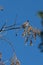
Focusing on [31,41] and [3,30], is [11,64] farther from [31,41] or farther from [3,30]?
[3,30]

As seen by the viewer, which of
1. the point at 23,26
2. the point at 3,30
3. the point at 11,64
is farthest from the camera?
the point at 11,64

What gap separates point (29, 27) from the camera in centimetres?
276

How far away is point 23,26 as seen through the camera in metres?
2.70

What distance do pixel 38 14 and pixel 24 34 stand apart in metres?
1.44

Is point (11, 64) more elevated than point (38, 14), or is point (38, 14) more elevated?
point (38, 14)

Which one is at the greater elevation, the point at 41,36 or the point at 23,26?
the point at 23,26

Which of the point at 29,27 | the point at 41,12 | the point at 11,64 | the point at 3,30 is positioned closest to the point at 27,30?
the point at 29,27

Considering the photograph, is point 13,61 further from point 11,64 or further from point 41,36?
point 41,36

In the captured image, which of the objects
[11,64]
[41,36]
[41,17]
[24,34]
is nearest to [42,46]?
[41,36]

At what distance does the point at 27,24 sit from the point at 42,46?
1575 millimetres

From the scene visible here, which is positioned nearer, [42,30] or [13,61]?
[42,30]

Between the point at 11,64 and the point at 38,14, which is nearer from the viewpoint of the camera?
the point at 38,14

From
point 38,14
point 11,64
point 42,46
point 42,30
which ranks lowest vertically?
point 11,64

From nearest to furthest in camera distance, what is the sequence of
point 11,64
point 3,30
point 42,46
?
point 42,46
point 3,30
point 11,64
